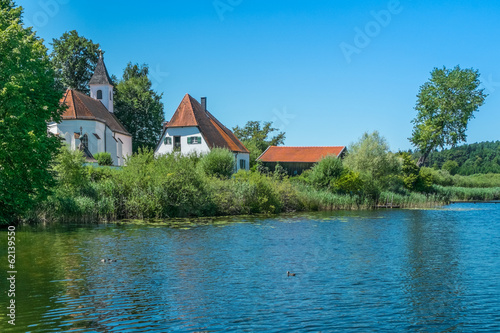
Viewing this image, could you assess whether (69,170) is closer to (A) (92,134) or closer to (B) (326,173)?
(B) (326,173)

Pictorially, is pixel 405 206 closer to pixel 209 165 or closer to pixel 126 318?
pixel 209 165

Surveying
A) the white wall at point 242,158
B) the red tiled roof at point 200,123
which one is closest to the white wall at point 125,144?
A: the red tiled roof at point 200,123

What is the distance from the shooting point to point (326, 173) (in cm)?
4547

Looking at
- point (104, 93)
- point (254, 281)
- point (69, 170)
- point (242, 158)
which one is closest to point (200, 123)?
point (242, 158)

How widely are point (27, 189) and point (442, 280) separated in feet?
57.1

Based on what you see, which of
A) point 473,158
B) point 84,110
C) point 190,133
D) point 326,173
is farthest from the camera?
point 473,158

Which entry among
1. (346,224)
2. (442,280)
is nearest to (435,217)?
(346,224)

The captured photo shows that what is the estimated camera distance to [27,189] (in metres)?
22.6

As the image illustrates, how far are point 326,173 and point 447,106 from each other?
2664 centimetres

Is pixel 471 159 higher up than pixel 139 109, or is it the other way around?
pixel 139 109

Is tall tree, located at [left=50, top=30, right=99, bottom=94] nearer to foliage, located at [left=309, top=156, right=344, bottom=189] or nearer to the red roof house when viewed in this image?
the red roof house

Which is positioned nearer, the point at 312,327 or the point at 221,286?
the point at 312,327

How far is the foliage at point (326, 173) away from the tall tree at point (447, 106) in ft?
76.7

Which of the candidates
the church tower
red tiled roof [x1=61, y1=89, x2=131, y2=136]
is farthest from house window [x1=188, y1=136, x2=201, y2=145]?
the church tower
